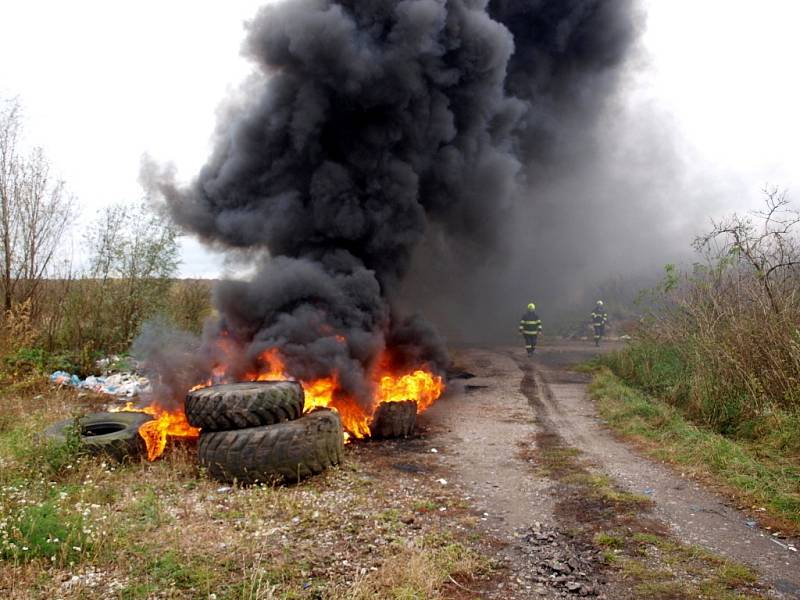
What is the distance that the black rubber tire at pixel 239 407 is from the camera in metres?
6.59

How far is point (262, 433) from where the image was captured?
6.27 m

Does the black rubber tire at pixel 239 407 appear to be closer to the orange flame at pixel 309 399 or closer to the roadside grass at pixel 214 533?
the roadside grass at pixel 214 533

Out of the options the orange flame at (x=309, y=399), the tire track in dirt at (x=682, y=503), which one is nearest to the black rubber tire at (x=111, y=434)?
the orange flame at (x=309, y=399)

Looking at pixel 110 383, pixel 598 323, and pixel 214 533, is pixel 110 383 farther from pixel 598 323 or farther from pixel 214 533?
pixel 598 323

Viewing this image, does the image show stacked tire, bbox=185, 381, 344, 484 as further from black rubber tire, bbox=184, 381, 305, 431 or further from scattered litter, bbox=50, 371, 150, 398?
scattered litter, bbox=50, 371, 150, 398

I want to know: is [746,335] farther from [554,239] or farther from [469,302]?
[554,239]

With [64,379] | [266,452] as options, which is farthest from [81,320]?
Answer: [266,452]

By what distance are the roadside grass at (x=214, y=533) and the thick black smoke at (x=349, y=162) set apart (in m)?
3.12

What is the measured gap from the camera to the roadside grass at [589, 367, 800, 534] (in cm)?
581

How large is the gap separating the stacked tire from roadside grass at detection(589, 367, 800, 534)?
4.60 m

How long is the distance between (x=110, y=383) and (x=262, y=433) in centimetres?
707

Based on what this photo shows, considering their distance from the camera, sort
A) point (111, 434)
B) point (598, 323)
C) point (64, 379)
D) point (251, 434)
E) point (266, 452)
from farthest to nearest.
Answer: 1. point (598, 323)
2. point (64, 379)
3. point (111, 434)
4. point (251, 434)
5. point (266, 452)

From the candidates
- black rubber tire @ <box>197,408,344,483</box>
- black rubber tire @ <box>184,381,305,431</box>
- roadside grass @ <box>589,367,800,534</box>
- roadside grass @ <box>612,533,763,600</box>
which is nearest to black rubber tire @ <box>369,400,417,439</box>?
black rubber tire @ <box>184,381,305,431</box>

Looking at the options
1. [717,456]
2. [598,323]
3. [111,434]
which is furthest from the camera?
[598,323]
